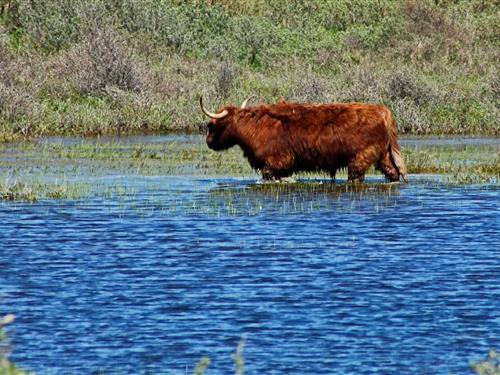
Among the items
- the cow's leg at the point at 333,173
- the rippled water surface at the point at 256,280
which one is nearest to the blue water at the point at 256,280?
the rippled water surface at the point at 256,280

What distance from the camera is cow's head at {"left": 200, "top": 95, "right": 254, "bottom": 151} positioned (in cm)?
2020

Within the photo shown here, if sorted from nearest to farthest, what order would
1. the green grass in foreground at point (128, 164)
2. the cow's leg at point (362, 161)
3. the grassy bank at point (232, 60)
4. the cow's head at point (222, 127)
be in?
1. the green grass in foreground at point (128, 164)
2. the cow's leg at point (362, 161)
3. the cow's head at point (222, 127)
4. the grassy bank at point (232, 60)

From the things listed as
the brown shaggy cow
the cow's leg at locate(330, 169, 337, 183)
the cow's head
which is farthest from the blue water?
the cow's head

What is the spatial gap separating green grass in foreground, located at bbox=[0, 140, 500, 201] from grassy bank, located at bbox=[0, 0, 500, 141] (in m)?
2.49

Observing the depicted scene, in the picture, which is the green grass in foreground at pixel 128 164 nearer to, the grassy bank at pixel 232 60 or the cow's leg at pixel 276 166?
the cow's leg at pixel 276 166

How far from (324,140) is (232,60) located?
17.6m

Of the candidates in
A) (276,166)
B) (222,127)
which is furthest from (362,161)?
(222,127)

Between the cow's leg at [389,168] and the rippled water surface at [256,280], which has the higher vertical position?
the cow's leg at [389,168]

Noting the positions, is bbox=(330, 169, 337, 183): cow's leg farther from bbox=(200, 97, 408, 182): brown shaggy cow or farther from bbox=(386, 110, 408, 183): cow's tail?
bbox=(386, 110, 408, 183): cow's tail

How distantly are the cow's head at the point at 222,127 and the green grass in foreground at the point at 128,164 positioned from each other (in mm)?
466

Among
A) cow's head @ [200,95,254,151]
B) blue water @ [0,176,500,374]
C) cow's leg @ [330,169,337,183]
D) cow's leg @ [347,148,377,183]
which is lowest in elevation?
blue water @ [0,176,500,374]

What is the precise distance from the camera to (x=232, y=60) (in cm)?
3644

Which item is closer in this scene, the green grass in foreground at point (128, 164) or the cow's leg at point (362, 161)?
the green grass in foreground at point (128, 164)

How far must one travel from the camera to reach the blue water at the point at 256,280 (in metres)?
9.25
